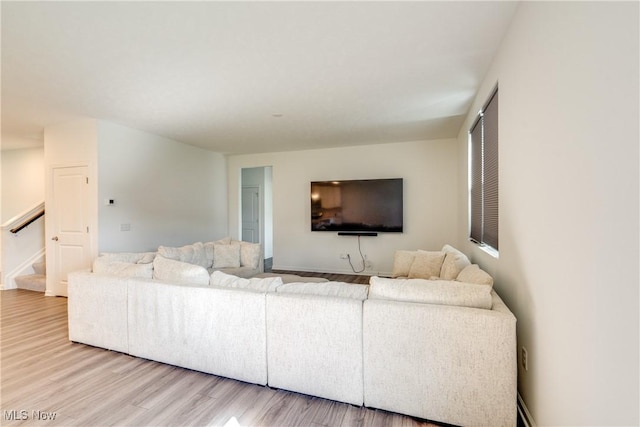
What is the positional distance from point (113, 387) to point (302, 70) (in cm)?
297

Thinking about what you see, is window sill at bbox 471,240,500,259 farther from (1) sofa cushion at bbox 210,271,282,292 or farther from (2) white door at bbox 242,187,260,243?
(2) white door at bbox 242,187,260,243

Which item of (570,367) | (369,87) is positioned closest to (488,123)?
(369,87)

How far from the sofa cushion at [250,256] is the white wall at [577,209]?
11.1 ft

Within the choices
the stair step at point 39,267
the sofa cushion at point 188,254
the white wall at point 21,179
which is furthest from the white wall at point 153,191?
the white wall at point 21,179

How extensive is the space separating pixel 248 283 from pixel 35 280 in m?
4.91

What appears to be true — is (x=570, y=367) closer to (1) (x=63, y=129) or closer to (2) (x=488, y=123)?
(2) (x=488, y=123)

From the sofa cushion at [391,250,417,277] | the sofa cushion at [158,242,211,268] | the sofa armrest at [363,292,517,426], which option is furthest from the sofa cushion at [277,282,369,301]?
the sofa cushion at [158,242,211,268]

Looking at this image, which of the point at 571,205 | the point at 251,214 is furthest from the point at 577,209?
the point at 251,214

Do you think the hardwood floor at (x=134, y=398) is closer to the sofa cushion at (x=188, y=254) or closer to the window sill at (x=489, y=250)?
the sofa cushion at (x=188, y=254)

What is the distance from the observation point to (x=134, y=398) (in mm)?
2012

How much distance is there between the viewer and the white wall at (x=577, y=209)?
35.2 inches

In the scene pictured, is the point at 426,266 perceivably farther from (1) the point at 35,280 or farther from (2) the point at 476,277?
(1) the point at 35,280

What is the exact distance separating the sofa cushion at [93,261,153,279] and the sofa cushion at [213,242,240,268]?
1.61 meters

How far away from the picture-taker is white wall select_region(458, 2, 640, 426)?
0.90 m
